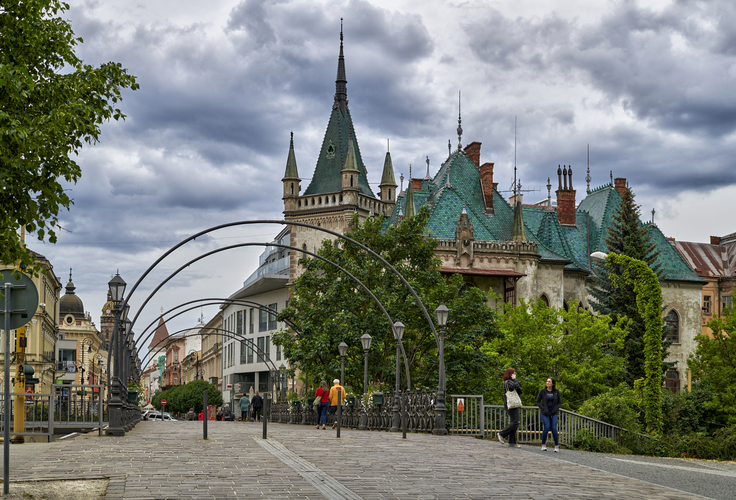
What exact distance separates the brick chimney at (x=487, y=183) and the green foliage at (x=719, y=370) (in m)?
19.1

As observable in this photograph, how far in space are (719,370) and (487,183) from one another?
2435cm

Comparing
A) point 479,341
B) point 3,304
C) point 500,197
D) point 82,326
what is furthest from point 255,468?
point 82,326

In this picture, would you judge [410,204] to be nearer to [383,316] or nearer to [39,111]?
[383,316]

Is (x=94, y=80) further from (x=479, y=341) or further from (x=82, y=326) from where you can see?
(x=82, y=326)

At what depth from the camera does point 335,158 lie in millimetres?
70375

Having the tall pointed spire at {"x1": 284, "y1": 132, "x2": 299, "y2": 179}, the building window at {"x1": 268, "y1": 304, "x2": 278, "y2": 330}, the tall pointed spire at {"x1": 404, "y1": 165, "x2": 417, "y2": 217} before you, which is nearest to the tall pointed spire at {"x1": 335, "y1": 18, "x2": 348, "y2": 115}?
the tall pointed spire at {"x1": 284, "y1": 132, "x2": 299, "y2": 179}

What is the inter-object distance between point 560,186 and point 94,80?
58.1 metres

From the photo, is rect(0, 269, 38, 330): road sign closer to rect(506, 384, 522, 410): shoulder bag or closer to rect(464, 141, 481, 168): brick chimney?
rect(506, 384, 522, 410): shoulder bag

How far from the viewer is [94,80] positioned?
1262 centimetres

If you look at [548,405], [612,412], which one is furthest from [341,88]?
[548,405]

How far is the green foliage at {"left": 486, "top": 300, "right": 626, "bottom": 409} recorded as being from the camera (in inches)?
1645

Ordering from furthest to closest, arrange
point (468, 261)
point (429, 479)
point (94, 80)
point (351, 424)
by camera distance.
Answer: point (468, 261)
point (351, 424)
point (94, 80)
point (429, 479)

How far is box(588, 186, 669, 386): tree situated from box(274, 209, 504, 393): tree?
1093 cm

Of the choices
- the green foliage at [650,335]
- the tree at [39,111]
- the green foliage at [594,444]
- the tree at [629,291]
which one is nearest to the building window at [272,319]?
the tree at [629,291]
